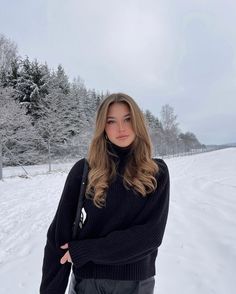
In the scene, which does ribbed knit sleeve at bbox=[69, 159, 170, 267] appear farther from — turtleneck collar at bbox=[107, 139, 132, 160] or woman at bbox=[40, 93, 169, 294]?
turtleneck collar at bbox=[107, 139, 132, 160]

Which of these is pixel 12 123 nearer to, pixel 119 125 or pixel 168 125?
pixel 119 125

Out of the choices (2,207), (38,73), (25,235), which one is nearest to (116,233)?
(25,235)

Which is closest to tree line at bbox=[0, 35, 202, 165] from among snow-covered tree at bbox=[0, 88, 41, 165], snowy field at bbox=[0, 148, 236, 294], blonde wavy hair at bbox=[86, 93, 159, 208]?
snow-covered tree at bbox=[0, 88, 41, 165]

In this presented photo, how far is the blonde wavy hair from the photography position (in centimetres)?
161

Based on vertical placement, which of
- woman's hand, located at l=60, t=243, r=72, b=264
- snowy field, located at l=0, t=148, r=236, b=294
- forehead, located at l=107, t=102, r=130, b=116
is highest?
forehead, located at l=107, t=102, r=130, b=116

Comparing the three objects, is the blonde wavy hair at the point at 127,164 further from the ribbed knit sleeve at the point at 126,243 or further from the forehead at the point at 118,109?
the ribbed knit sleeve at the point at 126,243

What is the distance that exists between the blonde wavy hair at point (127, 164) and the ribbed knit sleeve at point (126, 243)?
134 millimetres

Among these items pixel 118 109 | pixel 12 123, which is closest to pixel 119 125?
pixel 118 109

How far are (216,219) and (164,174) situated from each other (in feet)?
15.8

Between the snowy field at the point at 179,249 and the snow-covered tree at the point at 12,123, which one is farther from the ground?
the snow-covered tree at the point at 12,123

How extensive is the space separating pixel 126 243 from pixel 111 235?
0.09 meters

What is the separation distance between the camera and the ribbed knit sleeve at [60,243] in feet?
5.31

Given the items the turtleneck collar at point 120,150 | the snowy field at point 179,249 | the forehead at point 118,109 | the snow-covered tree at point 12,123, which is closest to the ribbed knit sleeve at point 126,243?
the turtleneck collar at point 120,150

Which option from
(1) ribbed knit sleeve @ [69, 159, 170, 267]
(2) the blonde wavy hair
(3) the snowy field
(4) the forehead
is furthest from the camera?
(3) the snowy field
